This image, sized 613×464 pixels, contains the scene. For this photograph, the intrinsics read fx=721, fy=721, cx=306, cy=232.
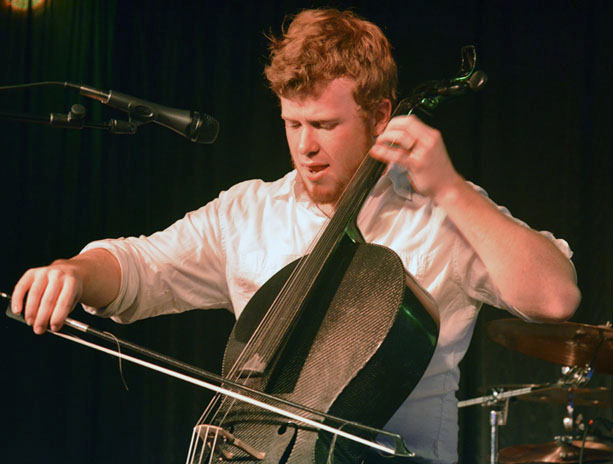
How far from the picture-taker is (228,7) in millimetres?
3797

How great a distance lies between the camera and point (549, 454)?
320 centimetres

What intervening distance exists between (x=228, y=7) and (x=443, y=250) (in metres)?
2.57

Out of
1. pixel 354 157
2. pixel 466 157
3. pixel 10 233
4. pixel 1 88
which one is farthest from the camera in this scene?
pixel 466 157

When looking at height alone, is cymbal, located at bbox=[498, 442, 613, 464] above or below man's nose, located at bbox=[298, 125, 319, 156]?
below

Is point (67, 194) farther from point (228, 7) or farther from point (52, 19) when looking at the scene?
point (228, 7)

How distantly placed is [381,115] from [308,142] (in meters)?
0.26

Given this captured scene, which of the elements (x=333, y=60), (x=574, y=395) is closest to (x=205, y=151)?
(x=333, y=60)

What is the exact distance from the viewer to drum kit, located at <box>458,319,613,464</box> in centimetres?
305

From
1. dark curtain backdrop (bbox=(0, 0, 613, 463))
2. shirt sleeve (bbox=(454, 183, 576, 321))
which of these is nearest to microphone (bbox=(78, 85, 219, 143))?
shirt sleeve (bbox=(454, 183, 576, 321))

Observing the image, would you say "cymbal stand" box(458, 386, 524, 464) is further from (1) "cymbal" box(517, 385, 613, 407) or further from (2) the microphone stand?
(2) the microphone stand

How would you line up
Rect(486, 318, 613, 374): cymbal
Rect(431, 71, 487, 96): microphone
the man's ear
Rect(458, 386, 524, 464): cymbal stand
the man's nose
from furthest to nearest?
Rect(458, 386, 524, 464): cymbal stand < Rect(486, 318, 613, 374): cymbal < the man's ear < the man's nose < Rect(431, 71, 487, 96): microphone

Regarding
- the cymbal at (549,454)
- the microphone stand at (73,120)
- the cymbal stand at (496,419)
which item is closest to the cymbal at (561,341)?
the cymbal stand at (496,419)

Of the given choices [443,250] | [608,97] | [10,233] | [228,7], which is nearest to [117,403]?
[10,233]

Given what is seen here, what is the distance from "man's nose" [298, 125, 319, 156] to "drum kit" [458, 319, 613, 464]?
1650mm
